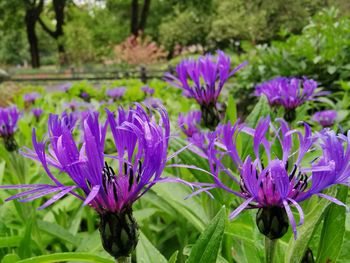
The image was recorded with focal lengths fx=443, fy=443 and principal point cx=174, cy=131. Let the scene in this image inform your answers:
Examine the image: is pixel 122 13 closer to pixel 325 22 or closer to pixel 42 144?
pixel 325 22

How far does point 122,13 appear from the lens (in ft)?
141

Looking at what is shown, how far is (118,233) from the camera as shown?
889 millimetres

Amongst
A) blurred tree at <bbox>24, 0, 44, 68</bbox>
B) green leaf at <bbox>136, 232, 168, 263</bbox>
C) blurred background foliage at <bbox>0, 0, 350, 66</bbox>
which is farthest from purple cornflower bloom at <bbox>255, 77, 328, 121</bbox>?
blurred tree at <bbox>24, 0, 44, 68</bbox>

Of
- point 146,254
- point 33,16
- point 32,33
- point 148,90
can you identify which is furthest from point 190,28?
point 146,254

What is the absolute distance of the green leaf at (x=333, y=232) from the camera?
3.06ft

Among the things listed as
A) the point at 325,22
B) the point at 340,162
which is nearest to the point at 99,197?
the point at 340,162

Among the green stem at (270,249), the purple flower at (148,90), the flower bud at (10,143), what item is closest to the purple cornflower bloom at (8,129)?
the flower bud at (10,143)

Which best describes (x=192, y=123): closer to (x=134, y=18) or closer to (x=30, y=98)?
(x=30, y=98)

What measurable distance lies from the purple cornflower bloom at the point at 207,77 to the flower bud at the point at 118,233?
1.04 metres

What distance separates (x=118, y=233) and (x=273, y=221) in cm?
31

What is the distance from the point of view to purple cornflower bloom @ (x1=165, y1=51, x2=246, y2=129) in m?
1.86

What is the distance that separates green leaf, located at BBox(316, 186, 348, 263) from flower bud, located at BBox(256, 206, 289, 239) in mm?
122

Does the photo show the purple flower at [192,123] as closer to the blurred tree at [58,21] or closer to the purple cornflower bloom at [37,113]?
the purple cornflower bloom at [37,113]

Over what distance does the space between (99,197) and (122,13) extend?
44001 mm
